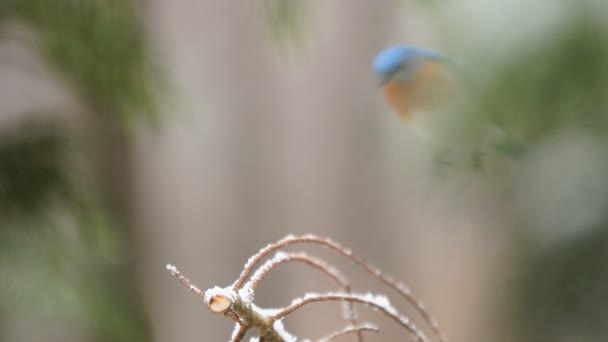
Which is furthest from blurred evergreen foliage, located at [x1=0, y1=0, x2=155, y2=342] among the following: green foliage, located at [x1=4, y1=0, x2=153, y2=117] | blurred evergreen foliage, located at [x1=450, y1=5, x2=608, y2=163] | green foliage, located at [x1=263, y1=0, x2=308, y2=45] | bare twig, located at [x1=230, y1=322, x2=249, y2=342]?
bare twig, located at [x1=230, y1=322, x2=249, y2=342]

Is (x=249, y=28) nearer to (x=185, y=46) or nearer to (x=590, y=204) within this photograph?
(x=185, y=46)

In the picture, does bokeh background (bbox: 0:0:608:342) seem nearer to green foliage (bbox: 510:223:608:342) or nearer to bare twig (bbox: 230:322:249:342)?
green foliage (bbox: 510:223:608:342)

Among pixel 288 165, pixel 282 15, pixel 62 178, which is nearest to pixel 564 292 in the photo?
pixel 282 15

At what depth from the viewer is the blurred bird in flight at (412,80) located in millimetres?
553

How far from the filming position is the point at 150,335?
1231mm

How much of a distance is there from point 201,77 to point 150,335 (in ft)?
2.64

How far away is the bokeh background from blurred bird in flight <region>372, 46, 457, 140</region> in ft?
0.16

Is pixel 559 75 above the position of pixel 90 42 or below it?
below

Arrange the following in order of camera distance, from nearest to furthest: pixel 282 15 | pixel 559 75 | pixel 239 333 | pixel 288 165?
pixel 239 333, pixel 559 75, pixel 282 15, pixel 288 165

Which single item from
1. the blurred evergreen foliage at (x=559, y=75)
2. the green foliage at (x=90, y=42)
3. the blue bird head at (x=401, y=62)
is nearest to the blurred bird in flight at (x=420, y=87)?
the blue bird head at (x=401, y=62)

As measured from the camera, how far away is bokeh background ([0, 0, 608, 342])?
2.73 feet

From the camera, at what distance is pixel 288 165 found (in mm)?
1981

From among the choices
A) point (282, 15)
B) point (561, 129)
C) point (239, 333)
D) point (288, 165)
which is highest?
point (288, 165)

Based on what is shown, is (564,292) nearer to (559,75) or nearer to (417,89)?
(559,75)
